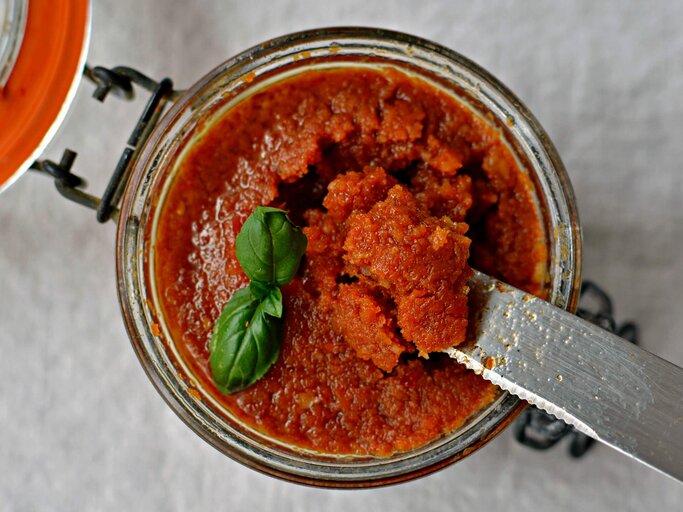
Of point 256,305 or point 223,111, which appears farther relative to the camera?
point 223,111

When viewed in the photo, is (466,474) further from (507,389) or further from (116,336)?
(116,336)

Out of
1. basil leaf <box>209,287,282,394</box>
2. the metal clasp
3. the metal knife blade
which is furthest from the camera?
the metal clasp

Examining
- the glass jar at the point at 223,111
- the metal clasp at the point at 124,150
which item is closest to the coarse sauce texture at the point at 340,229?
the glass jar at the point at 223,111

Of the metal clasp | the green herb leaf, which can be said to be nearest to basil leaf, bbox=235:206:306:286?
the green herb leaf

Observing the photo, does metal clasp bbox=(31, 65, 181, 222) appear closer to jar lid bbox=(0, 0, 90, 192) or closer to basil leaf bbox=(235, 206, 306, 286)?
jar lid bbox=(0, 0, 90, 192)

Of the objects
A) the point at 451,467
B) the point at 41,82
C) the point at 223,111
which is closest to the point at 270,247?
the point at 223,111

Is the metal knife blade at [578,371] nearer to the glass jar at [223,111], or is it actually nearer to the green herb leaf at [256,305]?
the glass jar at [223,111]

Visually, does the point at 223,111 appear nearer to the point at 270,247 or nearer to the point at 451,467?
the point at 270,247
